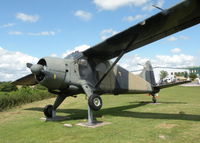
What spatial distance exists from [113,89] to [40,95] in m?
17.4

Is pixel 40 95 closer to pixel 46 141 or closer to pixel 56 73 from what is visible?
pixel 56 73

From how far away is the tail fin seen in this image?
16.4 meters

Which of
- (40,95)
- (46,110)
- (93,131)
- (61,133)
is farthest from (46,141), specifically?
(40,95)

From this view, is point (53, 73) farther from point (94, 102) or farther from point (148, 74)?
point (148, 74)

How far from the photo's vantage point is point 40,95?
2664 centimetres

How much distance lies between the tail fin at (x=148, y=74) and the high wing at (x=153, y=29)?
21.1 feet

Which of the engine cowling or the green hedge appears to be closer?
the engine cowling

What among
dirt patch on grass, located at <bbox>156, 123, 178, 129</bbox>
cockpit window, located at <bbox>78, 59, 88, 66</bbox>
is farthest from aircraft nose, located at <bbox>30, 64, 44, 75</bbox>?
dirt patch on grass, located at <bbox>156, 123, 178, 129</bbox>

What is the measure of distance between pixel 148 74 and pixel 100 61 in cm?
717

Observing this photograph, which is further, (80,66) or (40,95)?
(40,95)

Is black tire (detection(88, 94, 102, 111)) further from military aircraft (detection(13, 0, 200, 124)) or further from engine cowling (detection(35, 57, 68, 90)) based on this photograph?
engine cowling (detection(35, 57, 68, 90))

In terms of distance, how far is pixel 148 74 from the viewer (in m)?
16.8

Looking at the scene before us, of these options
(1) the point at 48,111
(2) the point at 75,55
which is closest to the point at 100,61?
(2) the point at 75,55

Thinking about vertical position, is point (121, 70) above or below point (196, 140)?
above
